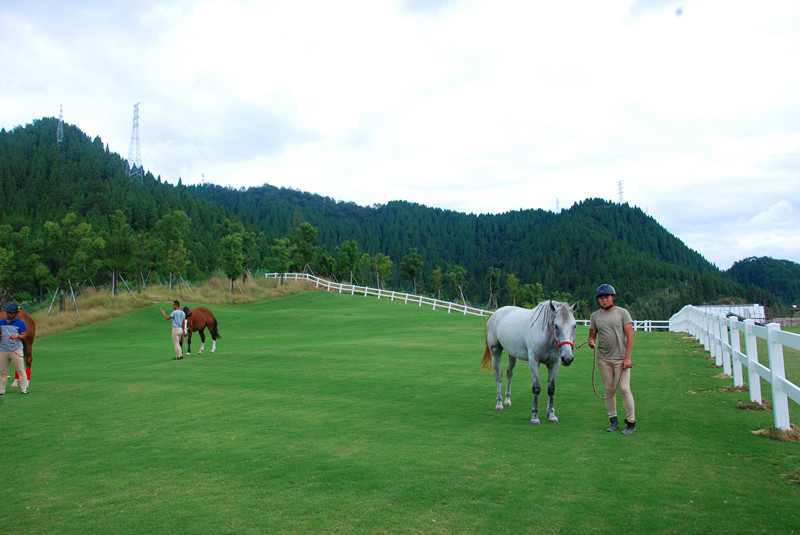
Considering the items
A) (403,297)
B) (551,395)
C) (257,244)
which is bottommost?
(551,395)

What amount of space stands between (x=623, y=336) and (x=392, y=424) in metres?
3.75

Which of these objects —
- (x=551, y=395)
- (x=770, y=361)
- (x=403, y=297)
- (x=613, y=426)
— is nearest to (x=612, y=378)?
(x=613, y=426)

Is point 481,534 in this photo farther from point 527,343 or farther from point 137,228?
point 137,228

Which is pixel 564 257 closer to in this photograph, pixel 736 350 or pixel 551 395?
pixel 736 350

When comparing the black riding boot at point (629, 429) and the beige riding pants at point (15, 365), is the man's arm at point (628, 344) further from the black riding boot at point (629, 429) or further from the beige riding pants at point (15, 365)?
the beige riding pants at point (15, 365)

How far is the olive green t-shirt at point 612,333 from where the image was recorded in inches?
295

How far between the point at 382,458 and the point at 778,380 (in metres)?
5.37

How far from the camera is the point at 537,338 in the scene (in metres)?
8.71

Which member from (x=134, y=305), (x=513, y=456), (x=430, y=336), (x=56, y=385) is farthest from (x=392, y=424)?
(x=134, y=305)

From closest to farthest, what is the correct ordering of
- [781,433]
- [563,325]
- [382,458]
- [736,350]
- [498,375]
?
1. [382,458]
2. [781,433]
3. [563,325]
4. [498,375]
5. [736,350]

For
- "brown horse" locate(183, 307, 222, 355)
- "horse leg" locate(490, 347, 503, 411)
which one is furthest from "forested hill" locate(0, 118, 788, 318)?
"horse leg" locate(490, 347, 503, 411)

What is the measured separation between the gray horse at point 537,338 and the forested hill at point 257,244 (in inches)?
1332

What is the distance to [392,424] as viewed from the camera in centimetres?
827

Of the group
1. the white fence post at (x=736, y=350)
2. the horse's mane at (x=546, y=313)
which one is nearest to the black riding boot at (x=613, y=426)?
the horse's mane at (x=546, y=313)
